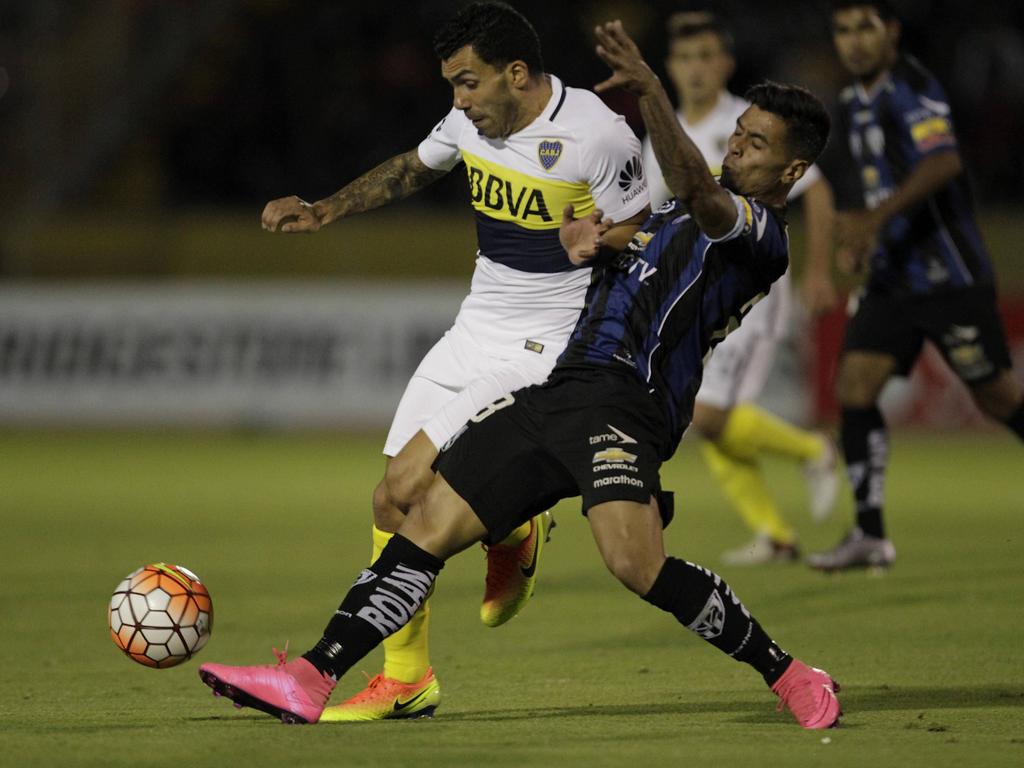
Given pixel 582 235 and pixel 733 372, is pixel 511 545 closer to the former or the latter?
pixel 582 235

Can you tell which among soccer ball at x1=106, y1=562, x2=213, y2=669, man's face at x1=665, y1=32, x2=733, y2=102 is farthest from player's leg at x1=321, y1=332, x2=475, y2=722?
Answer: man's face at x1=665, y1=32, x2=733, y2=102

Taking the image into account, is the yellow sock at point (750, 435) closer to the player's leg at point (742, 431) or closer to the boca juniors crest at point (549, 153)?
the player's leg at point (742, 431)

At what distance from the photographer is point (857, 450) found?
842cm

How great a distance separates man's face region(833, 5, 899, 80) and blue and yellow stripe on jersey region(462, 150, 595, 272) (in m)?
3.01

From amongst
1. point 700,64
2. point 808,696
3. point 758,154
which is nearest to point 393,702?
point 808,696

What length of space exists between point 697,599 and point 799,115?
1.36m

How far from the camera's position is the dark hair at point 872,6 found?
8086mm

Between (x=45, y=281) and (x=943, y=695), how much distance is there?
13.6 meters

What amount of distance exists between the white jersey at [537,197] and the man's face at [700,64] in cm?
330

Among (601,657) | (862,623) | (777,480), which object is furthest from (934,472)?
(601,657)

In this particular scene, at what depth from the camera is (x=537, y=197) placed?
5574 mm

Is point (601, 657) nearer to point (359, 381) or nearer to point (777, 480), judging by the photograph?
point (777, 480)

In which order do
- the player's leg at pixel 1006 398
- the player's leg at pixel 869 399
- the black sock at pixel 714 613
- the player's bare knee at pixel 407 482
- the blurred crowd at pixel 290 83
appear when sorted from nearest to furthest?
the black sock at pixel 714 613, the player's bare knee at pixel 407 482, the player's leg at pixel 1006 398, the player's leg at pixel 869 399, the blurred crowd at pixel 290 83

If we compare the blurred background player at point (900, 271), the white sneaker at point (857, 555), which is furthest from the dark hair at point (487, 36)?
the white sneaker at point (857, 555)
